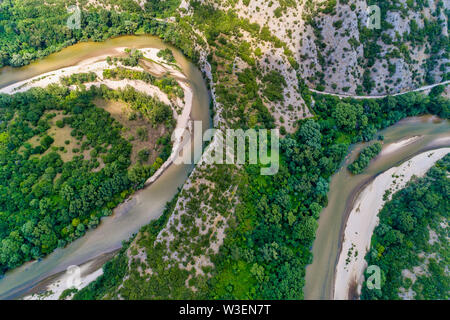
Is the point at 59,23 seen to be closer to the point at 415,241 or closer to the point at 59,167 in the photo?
the point at 59,167

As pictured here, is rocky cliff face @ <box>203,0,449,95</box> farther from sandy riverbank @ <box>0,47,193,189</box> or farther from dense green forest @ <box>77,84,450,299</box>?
sandy riverbank @ <box>0,47,193,189</box>

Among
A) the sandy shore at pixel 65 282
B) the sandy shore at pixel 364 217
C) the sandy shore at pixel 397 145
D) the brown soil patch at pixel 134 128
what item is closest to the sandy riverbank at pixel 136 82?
the brown soil patch at pixel 134 128

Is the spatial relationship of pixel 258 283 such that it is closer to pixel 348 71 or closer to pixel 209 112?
pixel 209 112

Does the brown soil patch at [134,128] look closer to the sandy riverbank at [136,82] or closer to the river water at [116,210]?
the sandy riverbank at [136,82]

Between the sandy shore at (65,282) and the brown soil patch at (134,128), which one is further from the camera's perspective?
the brown soil patch at (134,128)

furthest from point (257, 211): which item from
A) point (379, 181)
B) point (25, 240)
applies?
point (25, 240)

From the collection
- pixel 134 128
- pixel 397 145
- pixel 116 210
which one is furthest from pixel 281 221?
pixel 134 128
